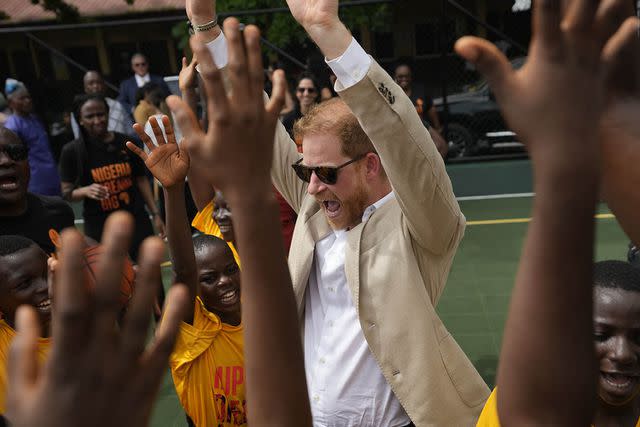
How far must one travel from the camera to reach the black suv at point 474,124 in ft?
30.1

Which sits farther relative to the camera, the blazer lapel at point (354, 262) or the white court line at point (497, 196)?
the white court line at point (497, 196)

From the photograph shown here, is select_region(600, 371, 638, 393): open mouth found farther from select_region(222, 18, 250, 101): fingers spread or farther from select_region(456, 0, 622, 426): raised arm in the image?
select_region(222, 18, 250, 101): fingers spread

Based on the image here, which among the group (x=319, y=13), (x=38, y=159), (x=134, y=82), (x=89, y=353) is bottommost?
(x=38, y=159)

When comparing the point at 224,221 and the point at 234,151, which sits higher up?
the point at 234,151

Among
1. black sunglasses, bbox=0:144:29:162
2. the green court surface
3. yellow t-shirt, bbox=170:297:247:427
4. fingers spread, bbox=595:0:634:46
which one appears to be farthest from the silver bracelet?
the green court surface

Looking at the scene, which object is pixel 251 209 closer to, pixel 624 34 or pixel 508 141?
pixel 624 34

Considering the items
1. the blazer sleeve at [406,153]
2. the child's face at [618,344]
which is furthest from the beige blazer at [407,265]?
the child's face at [618,344]

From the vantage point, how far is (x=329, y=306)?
209cm

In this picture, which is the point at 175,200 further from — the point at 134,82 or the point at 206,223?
the point at 134,82

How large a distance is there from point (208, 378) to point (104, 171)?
2846mm

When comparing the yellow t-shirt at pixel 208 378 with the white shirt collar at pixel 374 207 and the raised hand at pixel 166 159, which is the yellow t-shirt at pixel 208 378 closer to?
the raised hand at pixel 166 159

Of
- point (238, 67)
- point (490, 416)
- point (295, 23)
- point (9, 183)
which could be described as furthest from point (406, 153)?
point (295, 23)

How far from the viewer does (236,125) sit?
904 millimetres

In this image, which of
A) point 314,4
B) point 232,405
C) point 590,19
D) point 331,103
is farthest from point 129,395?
point 232,405
